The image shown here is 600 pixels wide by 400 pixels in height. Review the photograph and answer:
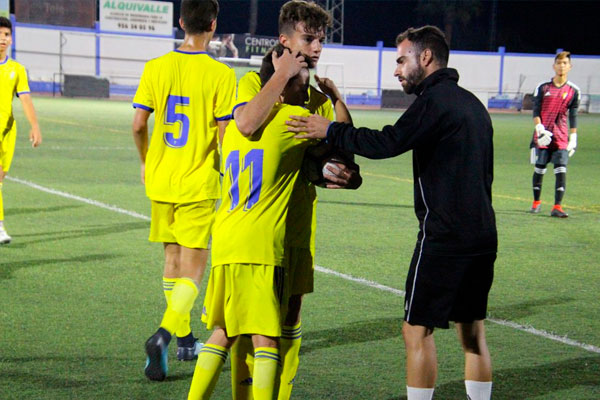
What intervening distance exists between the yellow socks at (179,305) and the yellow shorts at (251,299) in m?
1.20

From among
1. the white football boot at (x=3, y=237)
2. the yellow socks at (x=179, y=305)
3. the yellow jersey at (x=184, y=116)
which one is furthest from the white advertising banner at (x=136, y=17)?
the yellow socks at (x=179, y=305)

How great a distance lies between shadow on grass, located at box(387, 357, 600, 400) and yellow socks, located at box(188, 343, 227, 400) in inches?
50.5

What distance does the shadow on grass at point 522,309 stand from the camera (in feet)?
21.7

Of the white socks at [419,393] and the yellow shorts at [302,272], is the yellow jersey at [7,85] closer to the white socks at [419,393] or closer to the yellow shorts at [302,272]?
the yellow shorts at [302,272]

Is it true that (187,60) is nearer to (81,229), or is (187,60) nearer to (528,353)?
(528,353)

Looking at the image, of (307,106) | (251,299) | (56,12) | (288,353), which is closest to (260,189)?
(251,299)

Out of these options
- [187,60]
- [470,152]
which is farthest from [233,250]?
[187,60]

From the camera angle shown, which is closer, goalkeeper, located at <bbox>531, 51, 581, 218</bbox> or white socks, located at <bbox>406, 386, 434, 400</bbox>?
white socks, located at <bbox>406, 386, 434, 400</bbox>

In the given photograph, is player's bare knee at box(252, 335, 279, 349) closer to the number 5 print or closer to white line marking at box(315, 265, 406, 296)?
the number 5 print

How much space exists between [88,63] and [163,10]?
5567 millimetres

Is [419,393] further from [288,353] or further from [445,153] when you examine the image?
[445,153]

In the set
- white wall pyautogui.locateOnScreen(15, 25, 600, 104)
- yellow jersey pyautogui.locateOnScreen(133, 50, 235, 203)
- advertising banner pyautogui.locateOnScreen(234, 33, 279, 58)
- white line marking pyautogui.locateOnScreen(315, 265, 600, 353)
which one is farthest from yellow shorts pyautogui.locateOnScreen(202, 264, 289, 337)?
white wall pyautogui.locateOnScreen(15, 25, 600, 104)

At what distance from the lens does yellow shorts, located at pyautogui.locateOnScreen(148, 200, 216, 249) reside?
5.14 metres

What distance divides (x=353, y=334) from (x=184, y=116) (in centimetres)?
191
